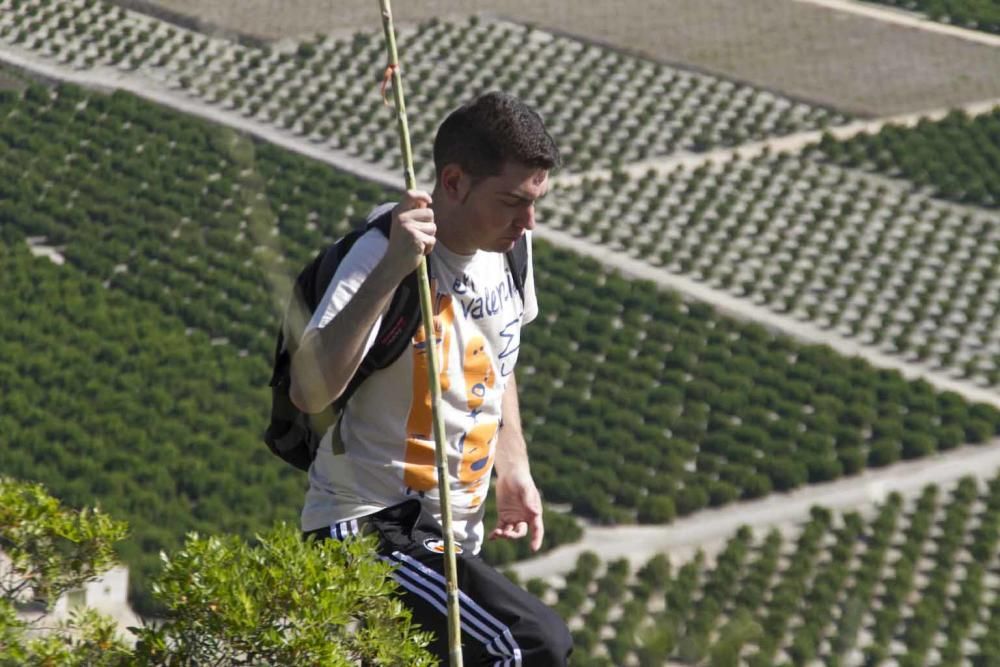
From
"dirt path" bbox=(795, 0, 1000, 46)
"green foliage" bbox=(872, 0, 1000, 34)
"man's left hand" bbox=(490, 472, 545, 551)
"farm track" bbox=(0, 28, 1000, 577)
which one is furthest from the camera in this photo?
"green foliage" bbox=(872, 0, 1000, 34)

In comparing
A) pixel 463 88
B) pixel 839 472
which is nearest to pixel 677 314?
pixel 839 472

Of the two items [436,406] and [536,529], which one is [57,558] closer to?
[436,406]

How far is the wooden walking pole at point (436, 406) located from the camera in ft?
8.18

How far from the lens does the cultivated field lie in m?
20.8

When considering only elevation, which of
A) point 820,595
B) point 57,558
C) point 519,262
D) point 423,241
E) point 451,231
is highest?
point 423,241

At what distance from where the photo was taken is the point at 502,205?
2.74m

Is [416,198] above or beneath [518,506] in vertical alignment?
above

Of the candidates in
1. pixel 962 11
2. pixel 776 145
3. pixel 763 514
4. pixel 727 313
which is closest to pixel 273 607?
pixel 763 514

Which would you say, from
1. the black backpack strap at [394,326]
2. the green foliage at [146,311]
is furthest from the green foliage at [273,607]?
the green foliage at [146,311]

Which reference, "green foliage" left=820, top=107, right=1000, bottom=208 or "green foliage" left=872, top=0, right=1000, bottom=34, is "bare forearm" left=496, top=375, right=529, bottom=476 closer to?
"green foliage" left=820, top=107, right=1000, bottom=208

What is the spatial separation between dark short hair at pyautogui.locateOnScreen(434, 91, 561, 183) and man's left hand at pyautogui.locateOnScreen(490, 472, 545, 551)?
66 centimetres

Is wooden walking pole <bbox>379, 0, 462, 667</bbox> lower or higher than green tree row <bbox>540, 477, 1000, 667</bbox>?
higher

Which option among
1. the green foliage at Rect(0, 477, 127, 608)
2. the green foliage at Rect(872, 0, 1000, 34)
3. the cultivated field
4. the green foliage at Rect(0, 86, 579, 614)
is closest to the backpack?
the green foliage at Rect(0, 477, 127, 608)

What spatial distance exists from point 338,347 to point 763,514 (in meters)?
9.78
